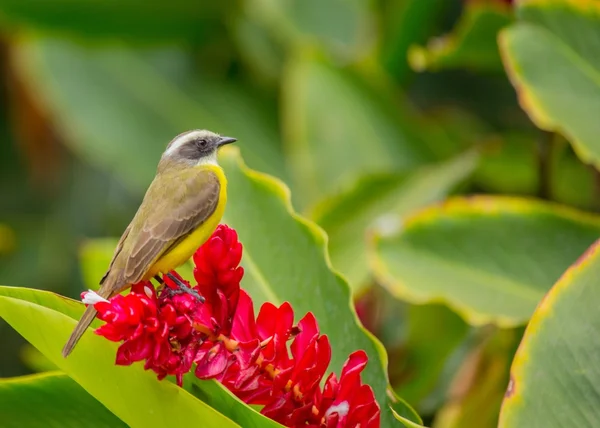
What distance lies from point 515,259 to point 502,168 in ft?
2.91

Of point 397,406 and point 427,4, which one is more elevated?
point 427,4

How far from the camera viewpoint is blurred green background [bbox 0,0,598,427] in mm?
2246

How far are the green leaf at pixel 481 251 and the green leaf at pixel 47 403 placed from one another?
28.2 inches

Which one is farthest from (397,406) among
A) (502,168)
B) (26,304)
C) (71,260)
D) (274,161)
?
(71,260)

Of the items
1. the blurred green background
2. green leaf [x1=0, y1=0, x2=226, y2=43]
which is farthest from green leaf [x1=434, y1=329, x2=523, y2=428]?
green leaf [x1=0, y1=0, x2=226, y2=43]

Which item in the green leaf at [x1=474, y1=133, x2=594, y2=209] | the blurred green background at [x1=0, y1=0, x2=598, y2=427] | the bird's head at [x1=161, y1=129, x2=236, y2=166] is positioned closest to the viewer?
the bird's head at [x1=161, y1=129, x2=236, y2=166]

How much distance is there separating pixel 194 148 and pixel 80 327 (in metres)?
0.67

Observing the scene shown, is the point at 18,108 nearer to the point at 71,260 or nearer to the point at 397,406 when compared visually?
the point at 71,260

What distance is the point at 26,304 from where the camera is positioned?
1.19 m

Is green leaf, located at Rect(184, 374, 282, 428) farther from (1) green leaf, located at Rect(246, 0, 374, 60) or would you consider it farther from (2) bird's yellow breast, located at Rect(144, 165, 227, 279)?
(1) green leaf, located at Rect(246, 0, 374, 60)

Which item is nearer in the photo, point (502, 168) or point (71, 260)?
point (502, 168)

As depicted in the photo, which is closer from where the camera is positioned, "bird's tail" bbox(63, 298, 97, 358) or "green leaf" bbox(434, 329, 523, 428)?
"bird's tail" bbox(63, 298, 97, 358)

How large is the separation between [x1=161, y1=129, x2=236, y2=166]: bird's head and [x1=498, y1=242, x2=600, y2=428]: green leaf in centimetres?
78

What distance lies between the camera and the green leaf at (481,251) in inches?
72.7
